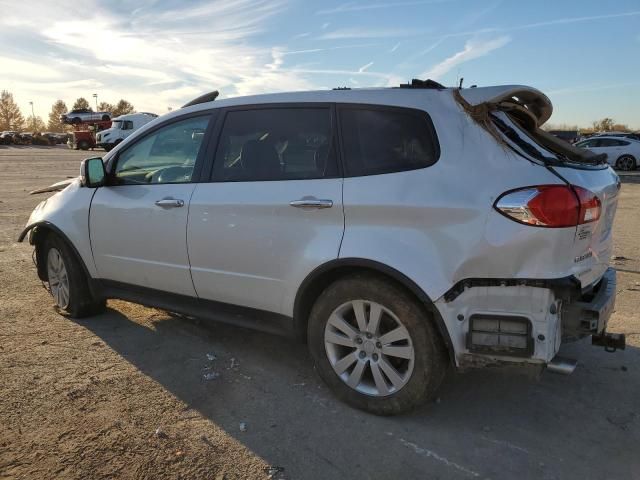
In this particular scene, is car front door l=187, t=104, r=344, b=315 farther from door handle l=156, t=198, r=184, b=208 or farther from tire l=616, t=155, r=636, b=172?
tire l=616, t=155, r=636, b=172

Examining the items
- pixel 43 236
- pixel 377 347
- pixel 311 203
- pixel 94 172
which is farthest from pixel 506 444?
pixel 43 236

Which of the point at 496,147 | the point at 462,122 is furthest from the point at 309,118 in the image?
the point at 496,147

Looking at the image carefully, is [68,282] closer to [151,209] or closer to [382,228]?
[151,209]

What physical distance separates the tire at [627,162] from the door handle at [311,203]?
1122 inches

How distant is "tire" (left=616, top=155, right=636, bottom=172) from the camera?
26.9m

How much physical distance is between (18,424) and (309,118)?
253cm

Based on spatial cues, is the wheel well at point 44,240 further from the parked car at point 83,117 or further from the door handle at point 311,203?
the parked car at point 83,117

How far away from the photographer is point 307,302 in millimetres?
3447

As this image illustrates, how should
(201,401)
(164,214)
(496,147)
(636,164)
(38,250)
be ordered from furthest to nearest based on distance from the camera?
(636,164)
(38,250)
(164,214)
(201,401)
(496,147)

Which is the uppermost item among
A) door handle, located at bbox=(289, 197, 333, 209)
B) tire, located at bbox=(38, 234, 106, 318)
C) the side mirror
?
the side mirror

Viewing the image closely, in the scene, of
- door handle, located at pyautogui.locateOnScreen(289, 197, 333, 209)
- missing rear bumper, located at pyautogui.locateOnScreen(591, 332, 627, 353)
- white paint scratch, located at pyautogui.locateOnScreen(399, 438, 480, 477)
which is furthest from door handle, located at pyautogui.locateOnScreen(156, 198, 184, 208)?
missing rear bumper, located at pyautogui.locateOnScreen(591, 332, 627, 353)

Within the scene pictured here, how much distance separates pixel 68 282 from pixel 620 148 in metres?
28.6

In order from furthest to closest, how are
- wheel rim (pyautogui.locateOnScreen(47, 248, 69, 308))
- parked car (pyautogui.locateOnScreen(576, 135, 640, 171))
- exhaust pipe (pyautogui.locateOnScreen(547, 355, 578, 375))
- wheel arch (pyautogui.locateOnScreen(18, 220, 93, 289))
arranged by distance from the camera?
parked car (pyautogui.locateOnScreen(576, 135, 640, 171)) → wheel rim (pyautogui.locateOnScreen(47, 248, 69, 308)) → wheel arch (pyautogui.locateOnScreen(18, 220, 93, 289)) → exhaust pipe (pyautogui.locateOnScreen(547, 355, 578, 375))

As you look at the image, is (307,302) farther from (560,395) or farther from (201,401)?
(560,395)
